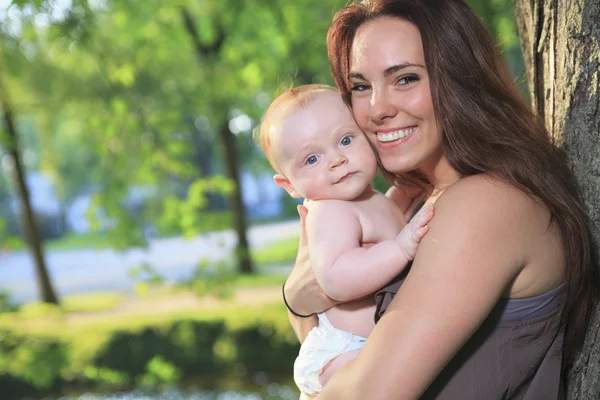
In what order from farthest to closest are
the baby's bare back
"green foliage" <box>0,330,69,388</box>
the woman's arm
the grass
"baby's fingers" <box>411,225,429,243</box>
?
the grass, "green foliage" <box>0,330,69,388</box>, the baby's bare back, "baby's fingers" <box>411,225,429,243</box>, the woman's arm

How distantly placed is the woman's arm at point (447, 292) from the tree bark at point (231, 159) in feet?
26.4

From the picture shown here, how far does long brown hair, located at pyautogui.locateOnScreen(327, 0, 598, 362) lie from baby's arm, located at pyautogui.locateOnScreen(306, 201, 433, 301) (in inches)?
8.6

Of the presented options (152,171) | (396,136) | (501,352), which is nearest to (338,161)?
(396,136)

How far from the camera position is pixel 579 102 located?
1.63 metres

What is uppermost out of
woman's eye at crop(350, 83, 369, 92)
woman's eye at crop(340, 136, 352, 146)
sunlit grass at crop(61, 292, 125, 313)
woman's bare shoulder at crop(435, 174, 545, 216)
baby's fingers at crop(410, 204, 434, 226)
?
woman's eye at crop(350, 83, 369, 92)

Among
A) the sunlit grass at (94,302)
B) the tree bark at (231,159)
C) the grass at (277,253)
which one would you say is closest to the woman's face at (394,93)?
the tree bark at (231,159)

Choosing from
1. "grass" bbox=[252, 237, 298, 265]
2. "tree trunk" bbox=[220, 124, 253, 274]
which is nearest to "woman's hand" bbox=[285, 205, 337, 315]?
"tree trunk" bbox=[220, 124, 253, 274]

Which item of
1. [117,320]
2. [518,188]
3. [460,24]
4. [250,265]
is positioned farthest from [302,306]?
[250,265]

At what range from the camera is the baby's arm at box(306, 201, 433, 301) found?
1526 mm

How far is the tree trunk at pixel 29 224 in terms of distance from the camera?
9.46 meters

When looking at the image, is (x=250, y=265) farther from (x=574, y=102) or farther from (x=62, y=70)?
(x=574, y=102)

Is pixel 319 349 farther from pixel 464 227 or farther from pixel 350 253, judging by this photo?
pixel 464 227

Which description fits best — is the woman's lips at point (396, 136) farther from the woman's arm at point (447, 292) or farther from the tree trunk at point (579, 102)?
the tree trunk at point (579, 102)

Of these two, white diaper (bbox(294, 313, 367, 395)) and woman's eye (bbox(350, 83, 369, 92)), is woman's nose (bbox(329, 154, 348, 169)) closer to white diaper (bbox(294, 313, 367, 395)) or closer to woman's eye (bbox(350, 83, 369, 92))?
woman's eye (bbox(350, 83, 369, 92))
